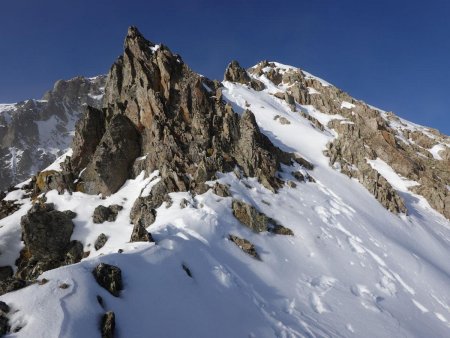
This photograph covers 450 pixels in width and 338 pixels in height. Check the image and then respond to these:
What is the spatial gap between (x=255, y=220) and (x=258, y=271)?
7.04 metres

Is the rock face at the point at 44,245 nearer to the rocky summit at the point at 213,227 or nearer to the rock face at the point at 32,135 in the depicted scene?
the rocky summit at the point at 213,227

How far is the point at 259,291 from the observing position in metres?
22.5

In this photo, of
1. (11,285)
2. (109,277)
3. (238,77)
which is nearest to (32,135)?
(238,77)

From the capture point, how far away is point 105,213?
3666cm

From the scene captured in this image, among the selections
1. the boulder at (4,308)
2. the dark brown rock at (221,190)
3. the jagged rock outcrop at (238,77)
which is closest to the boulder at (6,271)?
the dark brown rock at (221,190)

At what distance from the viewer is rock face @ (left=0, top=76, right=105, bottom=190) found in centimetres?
14638

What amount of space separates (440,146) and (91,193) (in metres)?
74.9

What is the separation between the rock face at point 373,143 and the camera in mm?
52188

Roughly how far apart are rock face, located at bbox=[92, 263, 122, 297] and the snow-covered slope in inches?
13.4

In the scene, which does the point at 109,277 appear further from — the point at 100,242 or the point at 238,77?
the point at 238,77

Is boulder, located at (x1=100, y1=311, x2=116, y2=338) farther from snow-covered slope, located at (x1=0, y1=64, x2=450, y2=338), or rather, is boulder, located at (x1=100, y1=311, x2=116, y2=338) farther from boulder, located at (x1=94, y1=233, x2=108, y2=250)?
boulder, located at (x1=94, y1=233, x2=108, y2=250)

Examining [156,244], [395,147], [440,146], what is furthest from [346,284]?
[440,146]

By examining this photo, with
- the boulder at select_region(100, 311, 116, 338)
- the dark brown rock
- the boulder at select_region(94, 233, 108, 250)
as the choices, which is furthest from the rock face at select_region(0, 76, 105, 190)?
the boulder at select_region(100, 311, 116, 338)

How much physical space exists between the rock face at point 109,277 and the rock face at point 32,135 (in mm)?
142062
